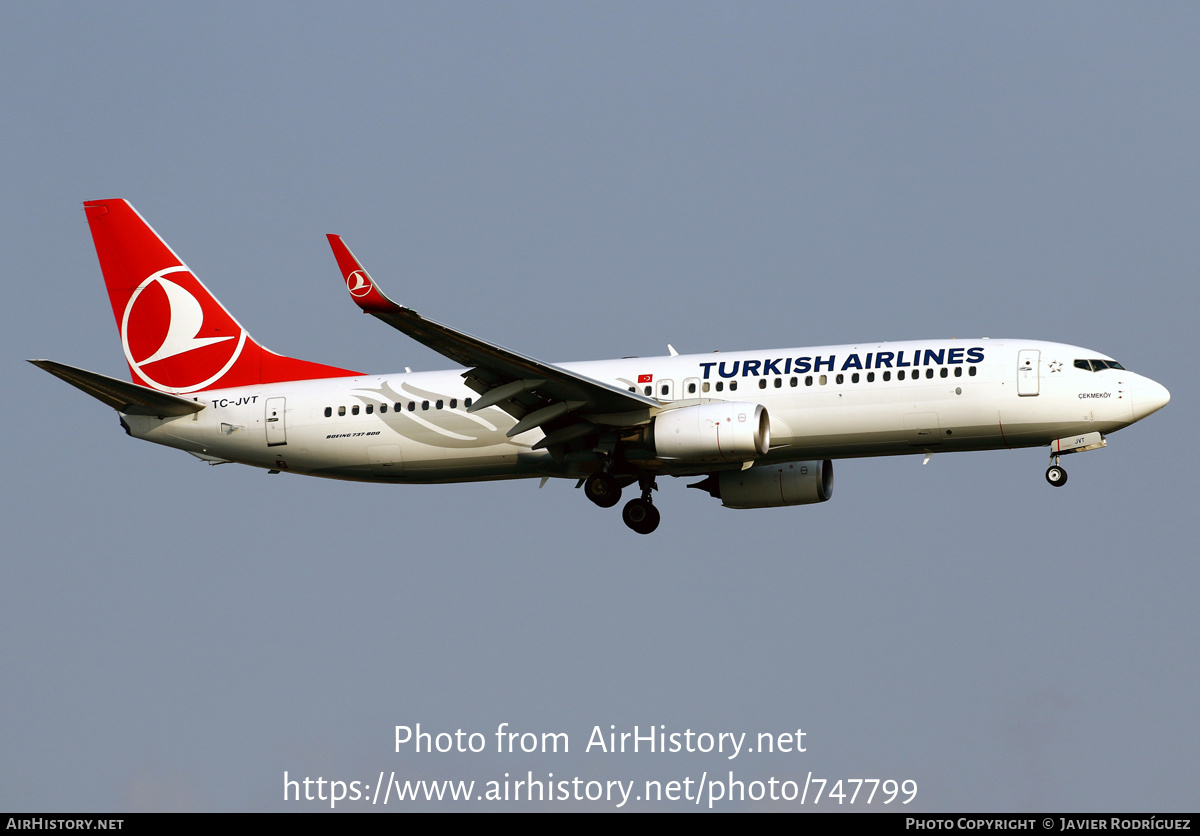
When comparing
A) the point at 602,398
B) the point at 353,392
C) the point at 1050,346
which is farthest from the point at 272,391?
the point at 1050,346

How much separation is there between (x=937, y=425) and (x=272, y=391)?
59.0 feet

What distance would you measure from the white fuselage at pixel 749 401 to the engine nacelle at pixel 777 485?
2934 millimetres

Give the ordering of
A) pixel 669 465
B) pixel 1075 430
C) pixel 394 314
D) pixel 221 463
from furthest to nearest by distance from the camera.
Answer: pixel 221 463, pixel 669 465, pixel 1075 430, pixel 394 314

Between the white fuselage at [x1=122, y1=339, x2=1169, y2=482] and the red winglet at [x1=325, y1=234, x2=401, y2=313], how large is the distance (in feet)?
25.4

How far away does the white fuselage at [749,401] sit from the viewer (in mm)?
36875

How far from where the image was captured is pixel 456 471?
133 feet

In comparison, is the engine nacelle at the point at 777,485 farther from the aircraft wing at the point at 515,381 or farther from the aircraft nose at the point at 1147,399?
the aircraft nose at the point at 1147,399

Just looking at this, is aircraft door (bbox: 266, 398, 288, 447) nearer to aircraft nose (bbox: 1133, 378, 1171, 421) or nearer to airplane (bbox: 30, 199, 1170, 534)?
airplane (bbox: 30, 199, 1170, 534)

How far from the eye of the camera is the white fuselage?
121 feet

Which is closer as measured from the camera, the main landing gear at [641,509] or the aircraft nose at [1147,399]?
the aircraft nose at [1147,399]

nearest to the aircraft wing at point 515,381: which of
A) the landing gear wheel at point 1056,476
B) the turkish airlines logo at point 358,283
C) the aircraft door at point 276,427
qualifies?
the turkish airlines logo at point 358,283

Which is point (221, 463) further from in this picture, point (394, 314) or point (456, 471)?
point (394, 314)

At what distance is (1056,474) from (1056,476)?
5 centimetres

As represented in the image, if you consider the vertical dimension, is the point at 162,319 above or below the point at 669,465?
above
